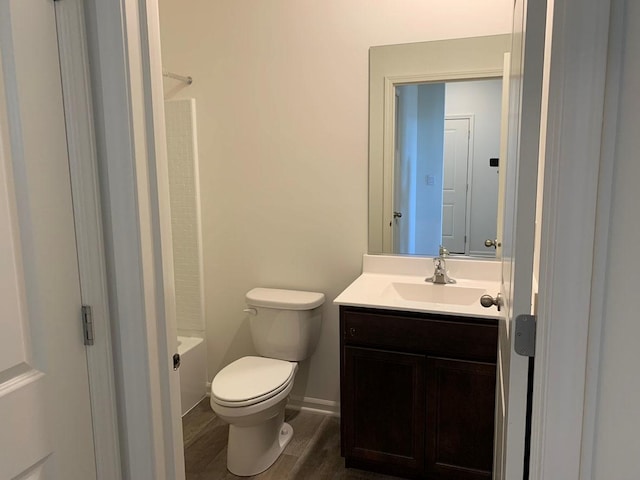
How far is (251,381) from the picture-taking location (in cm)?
212

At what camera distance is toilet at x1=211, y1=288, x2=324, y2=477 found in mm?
2025

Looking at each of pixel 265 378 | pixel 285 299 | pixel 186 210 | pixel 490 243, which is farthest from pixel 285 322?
pixel 490 243

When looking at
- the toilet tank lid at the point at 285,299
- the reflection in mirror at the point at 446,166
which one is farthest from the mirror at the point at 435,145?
the toilet tank lid at the point at 285,299

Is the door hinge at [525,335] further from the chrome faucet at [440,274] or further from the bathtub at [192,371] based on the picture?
the bathtub at [192,371]

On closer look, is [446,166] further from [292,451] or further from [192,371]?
[192,371]

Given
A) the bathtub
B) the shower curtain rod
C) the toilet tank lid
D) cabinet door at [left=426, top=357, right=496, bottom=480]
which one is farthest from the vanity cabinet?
the shower curtain rod

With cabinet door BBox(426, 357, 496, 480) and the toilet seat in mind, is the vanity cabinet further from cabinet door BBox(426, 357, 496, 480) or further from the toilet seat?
the toilet seat

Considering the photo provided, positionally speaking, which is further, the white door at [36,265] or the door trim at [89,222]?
the door trim at [89,222]

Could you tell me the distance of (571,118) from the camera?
757mm

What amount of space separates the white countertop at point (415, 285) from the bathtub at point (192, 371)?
111 centimetres

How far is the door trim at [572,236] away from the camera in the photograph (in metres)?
0.74

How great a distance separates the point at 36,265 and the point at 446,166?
1866 millimetres

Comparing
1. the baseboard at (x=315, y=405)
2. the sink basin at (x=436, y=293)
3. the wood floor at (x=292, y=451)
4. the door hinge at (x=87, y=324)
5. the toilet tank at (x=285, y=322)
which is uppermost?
the door hinge at (x=87, y=324)

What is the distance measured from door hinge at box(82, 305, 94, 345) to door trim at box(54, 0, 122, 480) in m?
0.01
